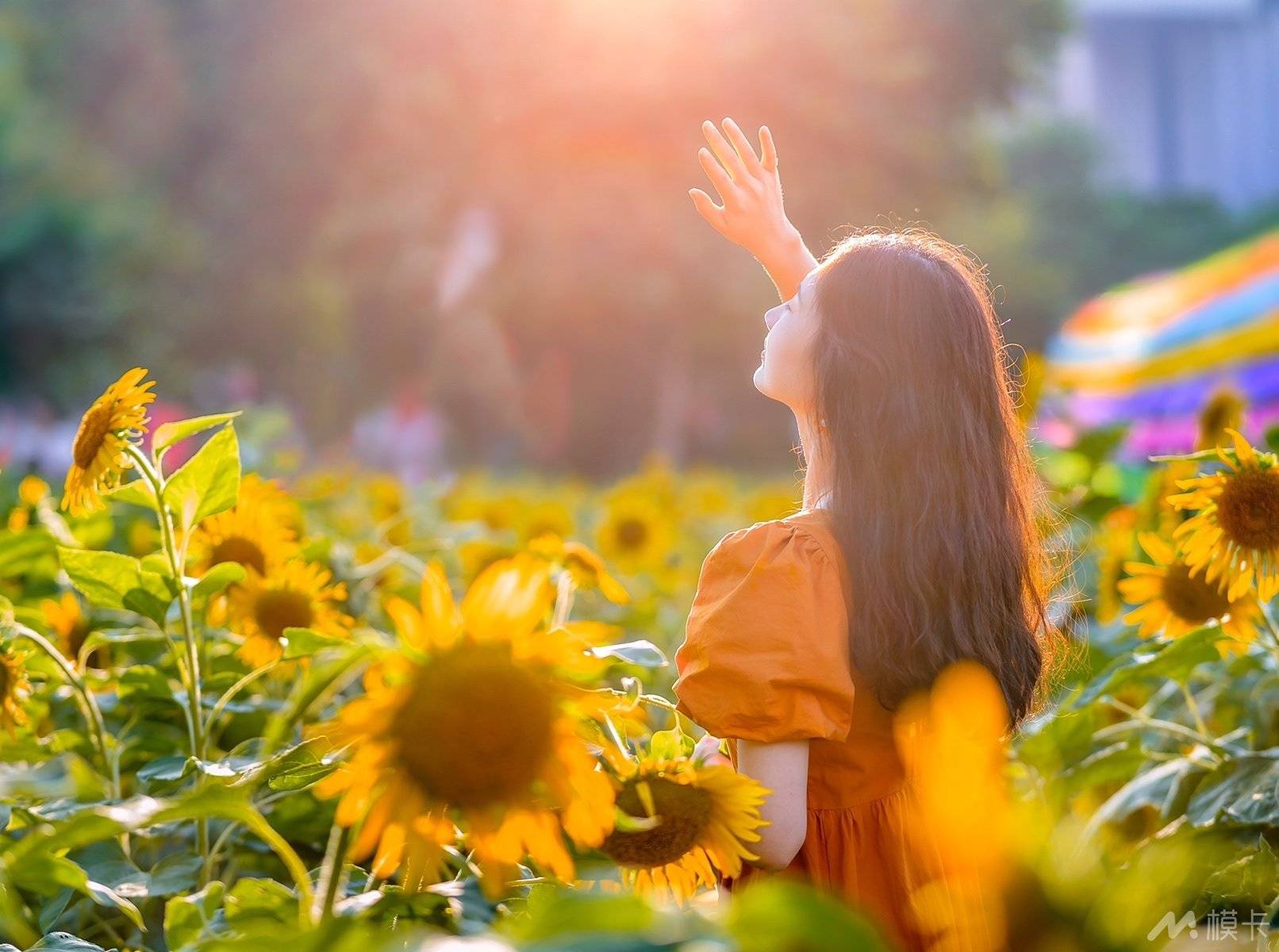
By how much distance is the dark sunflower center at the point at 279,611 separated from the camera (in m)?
1.47

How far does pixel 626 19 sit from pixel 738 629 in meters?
18.9

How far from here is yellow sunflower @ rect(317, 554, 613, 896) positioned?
0.69 meters

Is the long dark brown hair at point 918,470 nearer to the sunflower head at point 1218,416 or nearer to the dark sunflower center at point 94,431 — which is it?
the dark sunflower center at point 94,431

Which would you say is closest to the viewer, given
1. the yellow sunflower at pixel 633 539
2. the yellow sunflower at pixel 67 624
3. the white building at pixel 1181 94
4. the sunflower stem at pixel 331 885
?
the sunflower stem at pixel 331 885

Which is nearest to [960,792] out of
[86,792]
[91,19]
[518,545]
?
[86,792]

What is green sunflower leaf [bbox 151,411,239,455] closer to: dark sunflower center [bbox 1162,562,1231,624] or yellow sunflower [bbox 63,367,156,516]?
yellow sunflower [bbox 63,367,156,516]

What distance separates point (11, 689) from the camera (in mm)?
1229

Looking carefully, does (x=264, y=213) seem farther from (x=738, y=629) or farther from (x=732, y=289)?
(x=738, y=629)

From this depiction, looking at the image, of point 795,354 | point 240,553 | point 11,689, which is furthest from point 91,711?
point 795,354

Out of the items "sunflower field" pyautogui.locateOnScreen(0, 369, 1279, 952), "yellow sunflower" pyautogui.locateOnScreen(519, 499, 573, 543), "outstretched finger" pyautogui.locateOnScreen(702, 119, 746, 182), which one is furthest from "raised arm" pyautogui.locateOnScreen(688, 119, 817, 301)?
"yellow sunflower" pyautogui.locateOnScreen(519, 499, 573, 543)

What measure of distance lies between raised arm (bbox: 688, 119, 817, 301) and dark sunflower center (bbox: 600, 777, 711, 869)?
0.75m

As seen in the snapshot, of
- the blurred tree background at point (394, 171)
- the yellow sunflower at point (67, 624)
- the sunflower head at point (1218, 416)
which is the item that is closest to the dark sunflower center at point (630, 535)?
the sunflower head at point (1218, 416)

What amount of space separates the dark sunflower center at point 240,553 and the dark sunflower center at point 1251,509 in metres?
1.05

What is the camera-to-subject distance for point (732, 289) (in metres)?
18.7
